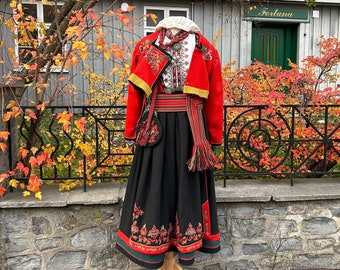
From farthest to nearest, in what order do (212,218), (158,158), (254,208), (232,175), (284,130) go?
(284,130) → (232,175) → (254,208) → (212,218) → (158,158)

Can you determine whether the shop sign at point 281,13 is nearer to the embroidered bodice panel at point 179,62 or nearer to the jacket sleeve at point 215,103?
the jacket sleeve at point 215,103

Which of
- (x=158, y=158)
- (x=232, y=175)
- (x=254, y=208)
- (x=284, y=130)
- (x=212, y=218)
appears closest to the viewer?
(x=158, y=158)

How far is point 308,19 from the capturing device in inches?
343

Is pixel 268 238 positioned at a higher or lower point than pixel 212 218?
lower

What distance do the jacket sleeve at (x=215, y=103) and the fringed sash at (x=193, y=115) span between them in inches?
4.4

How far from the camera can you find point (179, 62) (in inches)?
85.1

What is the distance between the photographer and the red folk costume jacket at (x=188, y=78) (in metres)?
2.12

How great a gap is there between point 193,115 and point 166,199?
0.52 m

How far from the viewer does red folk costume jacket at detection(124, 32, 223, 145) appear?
212 centimetres

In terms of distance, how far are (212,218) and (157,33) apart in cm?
119

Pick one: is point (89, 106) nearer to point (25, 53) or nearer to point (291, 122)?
point (25, 53)

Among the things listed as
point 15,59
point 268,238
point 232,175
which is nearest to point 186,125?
point 232,175

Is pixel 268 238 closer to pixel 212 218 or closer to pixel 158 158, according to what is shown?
pixel 212 218

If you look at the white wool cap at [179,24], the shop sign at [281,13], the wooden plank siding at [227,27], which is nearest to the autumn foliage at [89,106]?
the white wool cap at [179,24]
